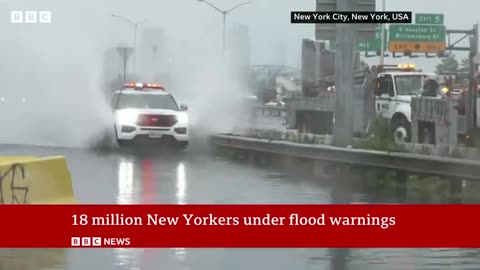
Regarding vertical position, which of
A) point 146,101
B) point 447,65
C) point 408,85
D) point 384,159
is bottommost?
point 384,159

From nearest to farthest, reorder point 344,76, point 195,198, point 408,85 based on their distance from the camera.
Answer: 1. point 195,198
2. point 344,76
3. point 408,85

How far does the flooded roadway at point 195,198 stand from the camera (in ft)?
29.3

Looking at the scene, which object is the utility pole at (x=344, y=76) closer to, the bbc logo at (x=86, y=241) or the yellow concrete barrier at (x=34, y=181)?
the yellow concrete barrier at (x=34, y=181)

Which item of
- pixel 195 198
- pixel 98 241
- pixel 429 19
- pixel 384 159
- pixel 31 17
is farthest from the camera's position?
pixel 429 19

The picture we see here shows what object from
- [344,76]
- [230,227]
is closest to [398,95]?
[344,76]

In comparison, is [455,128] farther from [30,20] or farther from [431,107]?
[30,20]

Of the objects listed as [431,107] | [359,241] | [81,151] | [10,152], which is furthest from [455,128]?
[359,241]

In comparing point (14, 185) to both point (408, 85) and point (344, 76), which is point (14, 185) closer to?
point (344, 76)

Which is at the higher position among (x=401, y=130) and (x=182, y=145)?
(x=401, y=130)

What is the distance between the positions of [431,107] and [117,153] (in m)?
7.30

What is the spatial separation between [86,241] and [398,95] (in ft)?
61.9

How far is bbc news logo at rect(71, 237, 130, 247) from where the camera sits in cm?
854

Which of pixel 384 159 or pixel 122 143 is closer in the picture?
pixel 384 159

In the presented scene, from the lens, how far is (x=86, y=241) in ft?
28.4
